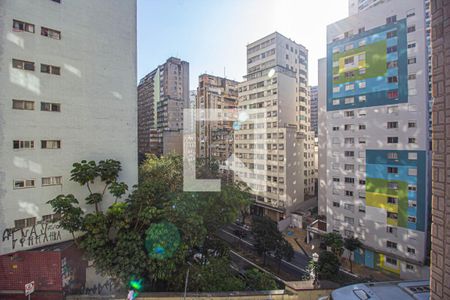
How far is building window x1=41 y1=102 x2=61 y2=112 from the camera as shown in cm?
880

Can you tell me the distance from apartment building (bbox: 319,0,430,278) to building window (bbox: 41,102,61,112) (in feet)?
64.7

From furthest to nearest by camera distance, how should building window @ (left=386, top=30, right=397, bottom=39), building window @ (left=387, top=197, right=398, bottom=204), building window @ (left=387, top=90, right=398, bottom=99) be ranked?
building window @ (left=386, top=30, right=397, bottom=39) < building window @ (left=387, top=90, right=398, bottom=99) < building window @ (left=387, top=197, right=398, bottom=204)

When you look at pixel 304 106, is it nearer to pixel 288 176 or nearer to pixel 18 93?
pixel 288 176

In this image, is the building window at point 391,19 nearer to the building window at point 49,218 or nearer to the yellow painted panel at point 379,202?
the yellow painted panel at point 379,202

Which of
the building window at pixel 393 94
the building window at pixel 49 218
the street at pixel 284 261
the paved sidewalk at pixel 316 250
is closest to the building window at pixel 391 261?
the paved sidewalk at pixel 316 250

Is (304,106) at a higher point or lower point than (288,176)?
higher

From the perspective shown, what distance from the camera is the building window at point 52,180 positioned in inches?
347

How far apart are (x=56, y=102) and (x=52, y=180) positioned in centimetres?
331

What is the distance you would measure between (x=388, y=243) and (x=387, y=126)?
8.65m

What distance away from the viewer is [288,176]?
2417cm

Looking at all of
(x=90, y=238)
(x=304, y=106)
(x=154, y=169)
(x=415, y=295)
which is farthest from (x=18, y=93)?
(x=304, y=106)

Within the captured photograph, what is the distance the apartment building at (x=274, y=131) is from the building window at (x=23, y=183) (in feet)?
68.9

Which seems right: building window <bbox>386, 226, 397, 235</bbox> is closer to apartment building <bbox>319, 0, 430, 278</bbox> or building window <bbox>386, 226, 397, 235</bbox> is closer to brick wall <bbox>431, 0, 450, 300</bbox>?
apartment building <bbox>319, 0, 430, 278</bbox>

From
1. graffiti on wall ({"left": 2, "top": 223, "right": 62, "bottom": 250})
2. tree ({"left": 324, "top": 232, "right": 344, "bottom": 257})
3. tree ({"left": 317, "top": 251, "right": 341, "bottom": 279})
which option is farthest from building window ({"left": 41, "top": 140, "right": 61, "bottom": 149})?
tree ({"left": 324, "top": 232, "right": 344, "bottom": 257})
